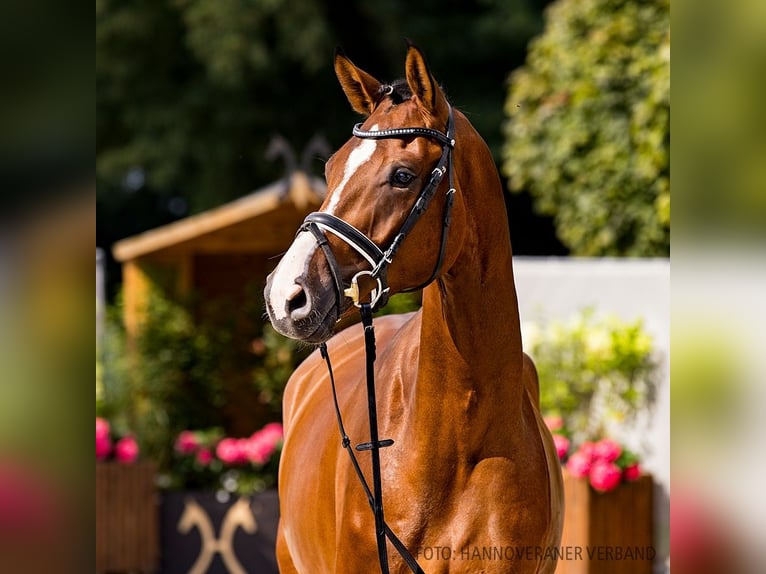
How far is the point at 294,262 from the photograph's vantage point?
7.14 ft

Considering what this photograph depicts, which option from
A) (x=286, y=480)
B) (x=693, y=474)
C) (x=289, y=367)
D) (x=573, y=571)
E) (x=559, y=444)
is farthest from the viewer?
(x=289, y=367)

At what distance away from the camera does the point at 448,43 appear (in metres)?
15.6

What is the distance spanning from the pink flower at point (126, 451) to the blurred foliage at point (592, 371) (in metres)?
2.79

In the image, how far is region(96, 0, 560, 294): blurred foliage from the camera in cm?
1520

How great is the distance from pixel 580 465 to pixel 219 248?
504cm

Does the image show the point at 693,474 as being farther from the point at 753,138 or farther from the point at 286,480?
the point at 286,480

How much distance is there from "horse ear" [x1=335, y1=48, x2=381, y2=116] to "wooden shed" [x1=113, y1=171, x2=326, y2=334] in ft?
17.5

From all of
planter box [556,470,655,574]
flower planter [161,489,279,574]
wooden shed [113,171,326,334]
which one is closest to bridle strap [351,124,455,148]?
planter box [556,470,655,574]

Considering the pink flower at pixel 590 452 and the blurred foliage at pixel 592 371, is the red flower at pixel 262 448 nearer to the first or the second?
the blurred foliage at pixel 592 371

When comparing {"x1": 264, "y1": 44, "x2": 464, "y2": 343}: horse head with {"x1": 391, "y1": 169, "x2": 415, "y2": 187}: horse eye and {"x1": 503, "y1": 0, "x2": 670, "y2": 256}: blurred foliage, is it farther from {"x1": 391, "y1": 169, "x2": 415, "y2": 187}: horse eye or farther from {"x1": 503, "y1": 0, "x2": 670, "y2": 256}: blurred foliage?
{"x1": 503, "y1": 0, "x2": 670, "y2": 256}: blurred foliage

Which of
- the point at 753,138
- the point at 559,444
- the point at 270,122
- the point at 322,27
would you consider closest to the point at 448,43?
the point at 322,27

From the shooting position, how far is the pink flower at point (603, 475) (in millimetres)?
5734

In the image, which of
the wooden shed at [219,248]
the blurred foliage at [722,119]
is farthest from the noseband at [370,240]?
the wooden shed at [219,248]

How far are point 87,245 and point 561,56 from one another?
10.0 m
